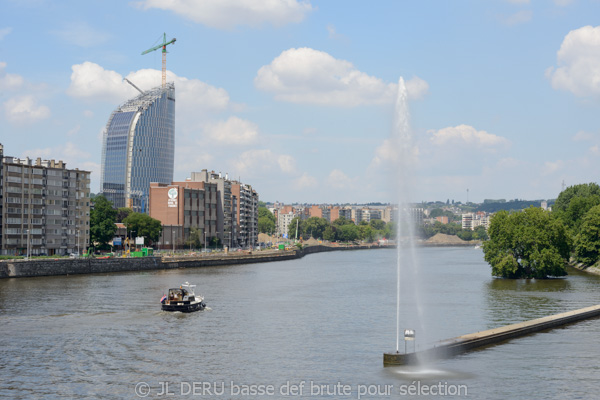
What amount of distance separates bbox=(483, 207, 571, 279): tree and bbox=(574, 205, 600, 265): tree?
77.7 ft

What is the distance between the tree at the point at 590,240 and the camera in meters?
169

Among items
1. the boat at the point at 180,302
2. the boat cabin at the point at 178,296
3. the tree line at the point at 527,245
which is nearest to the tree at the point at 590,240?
the tree line at the point at 527,245

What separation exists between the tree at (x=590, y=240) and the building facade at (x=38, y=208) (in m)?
130

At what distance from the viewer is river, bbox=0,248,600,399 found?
48.8m

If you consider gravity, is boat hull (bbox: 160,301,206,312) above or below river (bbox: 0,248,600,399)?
above

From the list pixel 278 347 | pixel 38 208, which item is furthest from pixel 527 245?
pixel 38 208

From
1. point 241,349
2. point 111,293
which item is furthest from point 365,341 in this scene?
point 111,293

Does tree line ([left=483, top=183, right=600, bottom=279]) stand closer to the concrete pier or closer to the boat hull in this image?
the concrete pier

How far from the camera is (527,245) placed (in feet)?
463

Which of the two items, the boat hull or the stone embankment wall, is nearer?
the boat hull

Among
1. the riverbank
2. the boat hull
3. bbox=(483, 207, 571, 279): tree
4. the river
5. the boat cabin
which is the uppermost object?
bbox=(483, 207, 571, 279): tree

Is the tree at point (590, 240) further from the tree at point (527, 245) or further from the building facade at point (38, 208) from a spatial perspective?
the building facade at point (38, 208)

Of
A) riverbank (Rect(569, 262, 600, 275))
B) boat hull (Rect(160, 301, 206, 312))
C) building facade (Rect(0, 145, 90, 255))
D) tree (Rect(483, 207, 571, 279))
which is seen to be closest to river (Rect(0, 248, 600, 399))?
boat hull (Rect(160, 301, 206, 312))

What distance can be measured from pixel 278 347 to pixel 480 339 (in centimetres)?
1780
